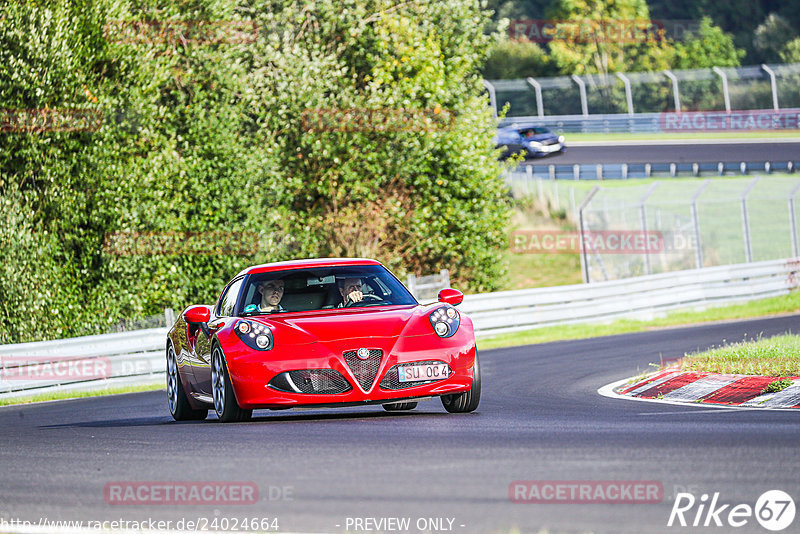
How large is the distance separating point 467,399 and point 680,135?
49.7 m

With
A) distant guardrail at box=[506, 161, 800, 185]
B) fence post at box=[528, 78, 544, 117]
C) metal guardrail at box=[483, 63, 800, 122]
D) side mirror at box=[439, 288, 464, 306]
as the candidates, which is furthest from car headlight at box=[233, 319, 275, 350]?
fence post at box=[528, 78, 544, 117]

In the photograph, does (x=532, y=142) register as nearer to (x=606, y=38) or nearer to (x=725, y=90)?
(x=725, y=90)

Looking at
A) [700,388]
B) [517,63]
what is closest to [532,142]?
[517,63]

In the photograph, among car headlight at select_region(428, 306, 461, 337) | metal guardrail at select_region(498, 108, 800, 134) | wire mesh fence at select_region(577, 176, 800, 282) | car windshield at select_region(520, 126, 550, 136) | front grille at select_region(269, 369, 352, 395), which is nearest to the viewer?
front grille at select_region(269, 369, 352, 395)

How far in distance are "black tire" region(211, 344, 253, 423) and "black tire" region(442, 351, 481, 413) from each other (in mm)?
1610

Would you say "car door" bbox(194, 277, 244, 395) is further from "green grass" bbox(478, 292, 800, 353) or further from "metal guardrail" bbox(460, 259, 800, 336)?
"metal guardrail" bbox(460, 259, 800, 336)

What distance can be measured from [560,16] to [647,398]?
72491 mm

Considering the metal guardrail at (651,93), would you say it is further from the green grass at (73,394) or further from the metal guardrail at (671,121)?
the green grass at (73,394)

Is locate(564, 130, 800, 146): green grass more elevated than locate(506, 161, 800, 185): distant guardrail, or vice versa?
locate(506, 161, 800, 185): distant guardrail

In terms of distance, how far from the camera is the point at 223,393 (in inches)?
400

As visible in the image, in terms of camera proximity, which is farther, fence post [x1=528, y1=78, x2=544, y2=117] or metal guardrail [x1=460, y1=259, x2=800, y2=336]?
fence post [x1=528, y1=78, x2=544, y2=117]

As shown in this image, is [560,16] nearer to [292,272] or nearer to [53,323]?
[53,323]

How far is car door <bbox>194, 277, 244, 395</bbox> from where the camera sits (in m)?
10.7

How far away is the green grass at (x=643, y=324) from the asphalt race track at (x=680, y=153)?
21.7m
